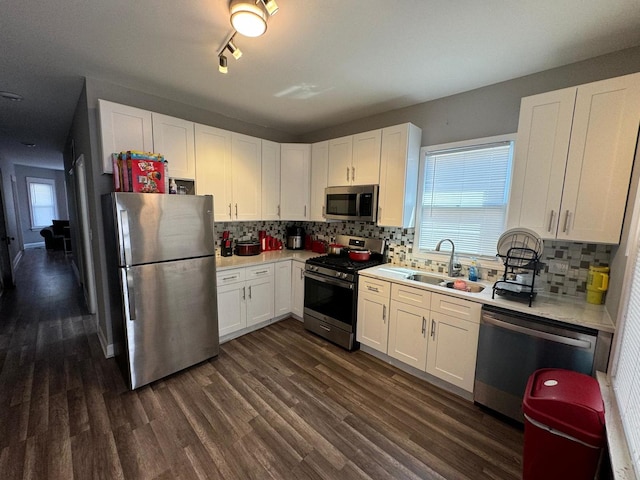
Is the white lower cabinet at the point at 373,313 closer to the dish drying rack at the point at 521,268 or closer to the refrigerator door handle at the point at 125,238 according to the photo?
the dish drying rack at the point at 521,268

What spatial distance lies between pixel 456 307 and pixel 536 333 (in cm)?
50

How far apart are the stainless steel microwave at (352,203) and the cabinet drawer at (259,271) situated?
38.7 inches

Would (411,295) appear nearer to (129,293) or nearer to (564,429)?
(564,429)

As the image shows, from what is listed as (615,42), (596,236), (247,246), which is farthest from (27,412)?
(615,42)

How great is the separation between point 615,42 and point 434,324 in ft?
7.52

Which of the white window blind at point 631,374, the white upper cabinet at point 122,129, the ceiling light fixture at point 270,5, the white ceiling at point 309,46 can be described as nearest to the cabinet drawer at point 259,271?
the white upper cabinet at point 122,129

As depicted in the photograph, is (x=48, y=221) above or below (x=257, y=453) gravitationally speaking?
above

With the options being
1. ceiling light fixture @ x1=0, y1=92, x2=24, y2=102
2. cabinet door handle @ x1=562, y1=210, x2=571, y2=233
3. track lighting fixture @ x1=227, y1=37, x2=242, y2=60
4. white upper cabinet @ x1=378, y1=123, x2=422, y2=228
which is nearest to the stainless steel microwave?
white upper cabinet @ x1=378, y1=123, x2=422, y2=228

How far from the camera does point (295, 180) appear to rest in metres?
3.64

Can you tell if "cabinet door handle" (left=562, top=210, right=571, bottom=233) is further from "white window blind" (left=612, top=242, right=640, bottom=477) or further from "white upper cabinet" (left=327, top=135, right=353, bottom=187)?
"white upper cabinet" (left=327, top=135, right=353, bottom=187)

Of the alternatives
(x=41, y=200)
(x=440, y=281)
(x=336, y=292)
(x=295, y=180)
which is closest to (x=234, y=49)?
(x=295, y=180)

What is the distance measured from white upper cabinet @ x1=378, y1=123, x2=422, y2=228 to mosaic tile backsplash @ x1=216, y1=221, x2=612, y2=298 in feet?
1.03

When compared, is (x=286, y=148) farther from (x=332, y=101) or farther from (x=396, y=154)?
(x=396, y=154)

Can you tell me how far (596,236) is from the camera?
5.59 ft
